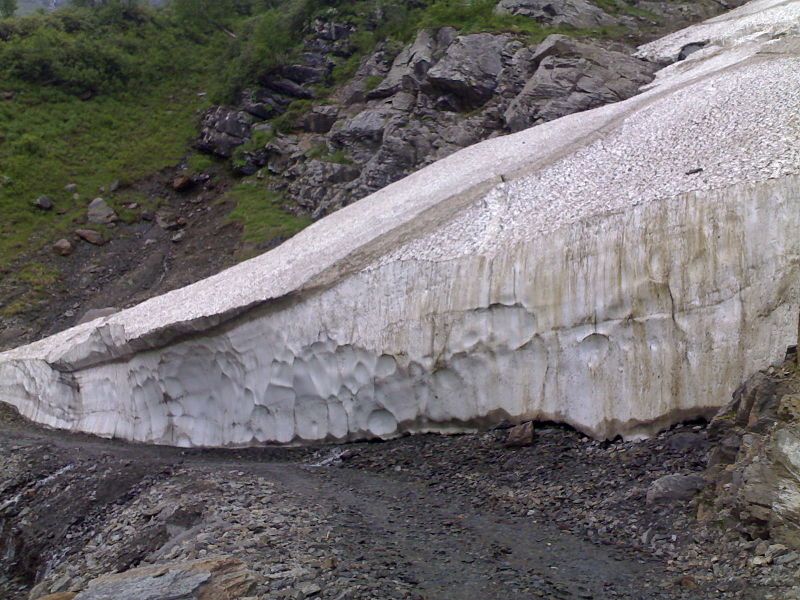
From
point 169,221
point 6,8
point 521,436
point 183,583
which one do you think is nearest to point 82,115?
point 169,221

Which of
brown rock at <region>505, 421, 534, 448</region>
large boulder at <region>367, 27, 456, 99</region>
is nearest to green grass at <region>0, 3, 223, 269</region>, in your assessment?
large boulder at <region>367, 27, 456, 99</region>

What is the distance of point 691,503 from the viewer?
9.62 meters

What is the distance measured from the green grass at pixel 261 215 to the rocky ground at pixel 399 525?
14.9m

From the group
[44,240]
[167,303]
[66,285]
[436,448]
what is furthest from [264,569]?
[44,240]

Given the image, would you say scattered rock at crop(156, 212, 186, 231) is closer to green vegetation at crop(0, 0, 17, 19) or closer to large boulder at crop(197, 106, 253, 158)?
large boulder at crop(197, 106, 253, 158)

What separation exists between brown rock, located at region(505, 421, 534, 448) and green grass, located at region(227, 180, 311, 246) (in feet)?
58.6

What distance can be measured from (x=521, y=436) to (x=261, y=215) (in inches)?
840

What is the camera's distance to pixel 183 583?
8828mm

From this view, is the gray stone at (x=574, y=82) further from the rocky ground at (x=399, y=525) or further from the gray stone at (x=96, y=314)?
the rocky ground at (x=399, y=525)

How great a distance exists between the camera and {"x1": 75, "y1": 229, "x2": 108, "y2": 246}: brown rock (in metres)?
33.2

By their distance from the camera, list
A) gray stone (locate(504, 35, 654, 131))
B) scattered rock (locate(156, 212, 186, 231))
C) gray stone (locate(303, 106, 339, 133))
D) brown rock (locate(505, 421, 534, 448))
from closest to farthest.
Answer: brown rock (locate(505, 421, 534, 448)), gray stone (locate(504, 35, 654, 131)), gray stone (locate(303, 106, 339, 133)), scattered rock (locate(156, 212, 186, 231))

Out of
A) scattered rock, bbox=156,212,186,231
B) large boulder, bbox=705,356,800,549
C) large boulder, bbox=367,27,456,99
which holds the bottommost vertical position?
large boulder, bbox=705,356,800,549

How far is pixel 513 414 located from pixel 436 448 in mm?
1387

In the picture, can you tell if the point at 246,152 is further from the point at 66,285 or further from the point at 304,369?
the point at 304,369
